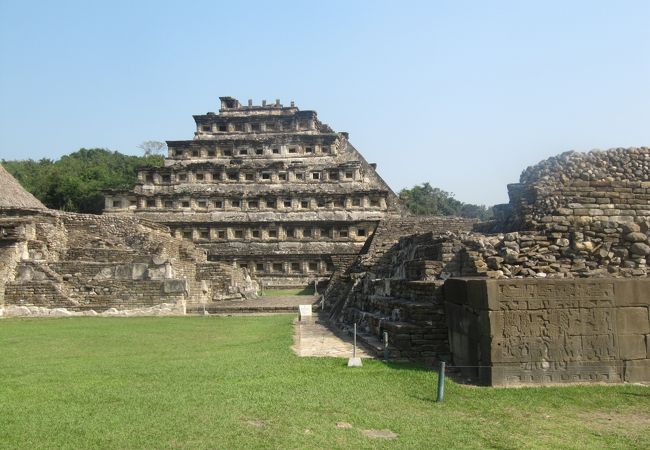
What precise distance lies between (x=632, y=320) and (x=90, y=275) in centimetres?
1945

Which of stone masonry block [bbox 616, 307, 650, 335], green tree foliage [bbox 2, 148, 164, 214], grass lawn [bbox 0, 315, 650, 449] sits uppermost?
green tree foliage [bbox 2, 148, 164, 214]

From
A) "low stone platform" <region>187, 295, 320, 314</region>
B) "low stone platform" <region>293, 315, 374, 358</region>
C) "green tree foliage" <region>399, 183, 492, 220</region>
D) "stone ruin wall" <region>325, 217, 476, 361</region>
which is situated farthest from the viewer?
"green tree foliage" <region>399, 183, 492, 220</region>

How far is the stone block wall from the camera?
7.63 metres

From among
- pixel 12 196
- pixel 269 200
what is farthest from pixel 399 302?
pixel 269 200

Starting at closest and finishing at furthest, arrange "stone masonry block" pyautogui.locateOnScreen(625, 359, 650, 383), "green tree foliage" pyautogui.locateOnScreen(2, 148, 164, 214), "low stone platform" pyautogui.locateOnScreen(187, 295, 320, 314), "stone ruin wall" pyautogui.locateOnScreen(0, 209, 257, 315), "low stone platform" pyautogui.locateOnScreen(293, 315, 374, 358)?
"stone masonry block" pyautogui.locateOnScreen(625, 359, 650, 383), "low stone platform" pyautogui.locateOnScreen(293, 315, 374, 358), "stone ruin wall" pyautogui.locateOnScreen(0, 209, 257, 315), "low stone platform" pyautogui.locateOnScreen(187, 295, 320, 314), "green tree foliage" pyautogui.locateOnScreen(2, 148, 164, 214)

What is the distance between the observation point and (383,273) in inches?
734

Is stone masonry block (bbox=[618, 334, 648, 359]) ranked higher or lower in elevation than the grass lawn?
higher

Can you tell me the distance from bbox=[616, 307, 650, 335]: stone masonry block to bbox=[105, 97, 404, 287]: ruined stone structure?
99.3 feet

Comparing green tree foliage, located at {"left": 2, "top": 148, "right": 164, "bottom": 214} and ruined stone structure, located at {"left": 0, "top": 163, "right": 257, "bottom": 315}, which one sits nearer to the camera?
ruined stone structure, located at {"left": 0, "top": 163, "right": 257, "bottom": 315}

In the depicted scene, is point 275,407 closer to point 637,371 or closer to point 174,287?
point 637,371

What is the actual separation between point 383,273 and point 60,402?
1320 cm

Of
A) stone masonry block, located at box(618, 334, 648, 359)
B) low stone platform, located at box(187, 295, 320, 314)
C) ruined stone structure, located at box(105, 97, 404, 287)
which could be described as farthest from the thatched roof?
stone masonry block, located at box(618, 334, 648, 359)

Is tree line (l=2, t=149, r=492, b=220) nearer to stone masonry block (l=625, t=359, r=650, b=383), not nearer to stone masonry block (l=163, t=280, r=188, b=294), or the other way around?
stone masonry block (l=163, t=280, r=188, b=294)

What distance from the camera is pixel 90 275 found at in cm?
2148
